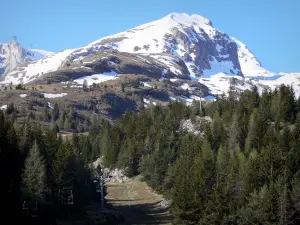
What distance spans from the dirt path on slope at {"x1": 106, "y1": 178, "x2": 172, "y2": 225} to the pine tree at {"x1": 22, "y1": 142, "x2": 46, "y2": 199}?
20006 mm

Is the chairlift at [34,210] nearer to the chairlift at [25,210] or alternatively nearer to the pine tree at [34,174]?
the chairlift at [25,210]

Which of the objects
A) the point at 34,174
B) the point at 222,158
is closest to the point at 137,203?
the point at 222,158

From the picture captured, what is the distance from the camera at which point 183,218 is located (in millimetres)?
81000

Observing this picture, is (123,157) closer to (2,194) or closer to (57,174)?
(57,174)

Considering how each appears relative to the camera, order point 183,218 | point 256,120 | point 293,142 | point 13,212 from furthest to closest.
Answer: point 256,120 < point 293,142 < point 183,218 < point 13,212

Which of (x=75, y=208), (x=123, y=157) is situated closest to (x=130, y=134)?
(x=123, y=157)

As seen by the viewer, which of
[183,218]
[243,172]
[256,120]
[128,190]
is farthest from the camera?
[128,190]

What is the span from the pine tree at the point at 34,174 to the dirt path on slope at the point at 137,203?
65.6 ft

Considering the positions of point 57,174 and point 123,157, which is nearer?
point 57,174

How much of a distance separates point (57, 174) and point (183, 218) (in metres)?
26.0

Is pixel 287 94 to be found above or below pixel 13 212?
above

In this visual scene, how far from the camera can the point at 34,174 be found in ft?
271

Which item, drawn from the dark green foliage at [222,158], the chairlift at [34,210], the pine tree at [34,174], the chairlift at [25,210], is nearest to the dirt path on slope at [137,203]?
the dark green foliage at [222,158]

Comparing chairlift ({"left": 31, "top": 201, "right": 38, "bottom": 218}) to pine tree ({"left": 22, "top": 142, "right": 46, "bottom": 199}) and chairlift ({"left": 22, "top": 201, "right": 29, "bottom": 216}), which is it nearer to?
chairlift ({"left": 22, "top": 201, "right": 29, "bottom": 216})
